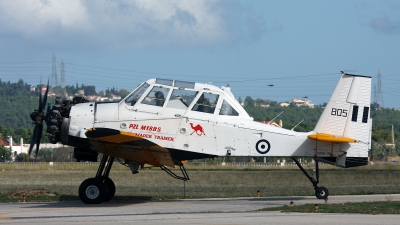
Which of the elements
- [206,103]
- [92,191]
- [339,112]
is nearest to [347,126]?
[339,112]

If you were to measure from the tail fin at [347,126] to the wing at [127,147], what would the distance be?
4.90 m

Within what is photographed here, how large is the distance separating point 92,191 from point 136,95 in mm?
3283

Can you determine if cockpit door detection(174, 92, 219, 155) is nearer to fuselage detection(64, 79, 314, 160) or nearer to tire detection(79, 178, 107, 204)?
fuselage detection(64, 79, 314, 160)

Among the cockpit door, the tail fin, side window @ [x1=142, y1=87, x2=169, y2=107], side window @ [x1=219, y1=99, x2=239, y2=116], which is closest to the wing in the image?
the cockpit door

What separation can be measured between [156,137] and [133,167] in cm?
179

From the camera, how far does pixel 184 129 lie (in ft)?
62.5

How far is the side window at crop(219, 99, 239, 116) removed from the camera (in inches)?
762

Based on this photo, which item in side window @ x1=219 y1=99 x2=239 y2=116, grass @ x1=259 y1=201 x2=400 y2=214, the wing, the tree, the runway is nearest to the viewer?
the runway

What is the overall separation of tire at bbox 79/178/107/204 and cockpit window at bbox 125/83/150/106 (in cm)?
267

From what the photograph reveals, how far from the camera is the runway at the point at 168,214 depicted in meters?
14.5

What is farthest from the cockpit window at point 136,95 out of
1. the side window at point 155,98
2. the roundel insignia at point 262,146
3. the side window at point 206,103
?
the roundel insignia at point 262,146

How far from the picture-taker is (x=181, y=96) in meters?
19.2

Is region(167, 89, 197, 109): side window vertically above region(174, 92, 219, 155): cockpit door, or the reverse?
region(167, 89, 197, 109): side window

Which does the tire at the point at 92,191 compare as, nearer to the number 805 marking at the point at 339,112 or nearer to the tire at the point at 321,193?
the tire at the point at 321,193
